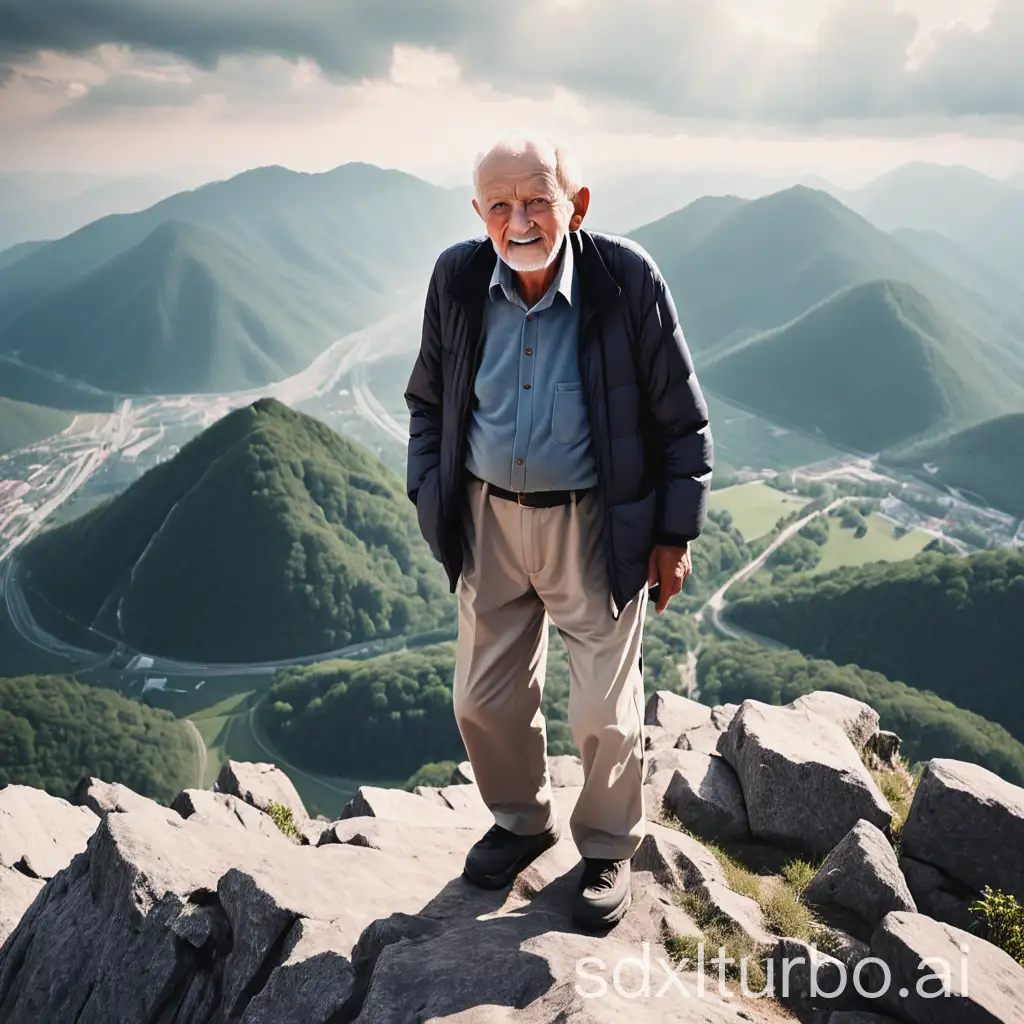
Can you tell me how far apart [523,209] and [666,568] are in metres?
1.69

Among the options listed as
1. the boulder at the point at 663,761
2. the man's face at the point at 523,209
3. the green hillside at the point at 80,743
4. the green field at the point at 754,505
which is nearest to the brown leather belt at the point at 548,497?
the man's face at the point at 523,209

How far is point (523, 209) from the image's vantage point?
11.7 ft

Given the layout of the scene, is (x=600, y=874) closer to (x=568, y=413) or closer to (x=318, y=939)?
(x=318, y=939)

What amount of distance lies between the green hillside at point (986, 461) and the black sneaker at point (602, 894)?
102450 millimetres

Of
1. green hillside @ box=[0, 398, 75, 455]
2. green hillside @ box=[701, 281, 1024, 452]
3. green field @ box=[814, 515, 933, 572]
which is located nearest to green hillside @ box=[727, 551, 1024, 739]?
green field @ box=[814, 515, 933, 572]

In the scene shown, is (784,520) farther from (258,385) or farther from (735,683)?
(258,385)

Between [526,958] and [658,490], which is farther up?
[658,490]

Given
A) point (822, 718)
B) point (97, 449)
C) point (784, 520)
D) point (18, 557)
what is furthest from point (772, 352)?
point (822, 718)

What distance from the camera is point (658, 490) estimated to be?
3.92m

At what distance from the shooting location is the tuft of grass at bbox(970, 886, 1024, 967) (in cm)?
436

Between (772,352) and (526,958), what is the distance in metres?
157

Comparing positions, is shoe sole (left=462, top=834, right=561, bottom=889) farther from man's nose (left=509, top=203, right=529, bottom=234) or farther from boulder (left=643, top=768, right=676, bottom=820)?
man's nose (left=509, top=203, right=529, bottom=234)

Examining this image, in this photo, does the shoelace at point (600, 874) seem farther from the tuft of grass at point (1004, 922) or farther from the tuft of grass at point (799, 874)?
the tuft of grass at point (1004, 922)

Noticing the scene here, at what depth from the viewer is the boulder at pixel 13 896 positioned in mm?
5367
